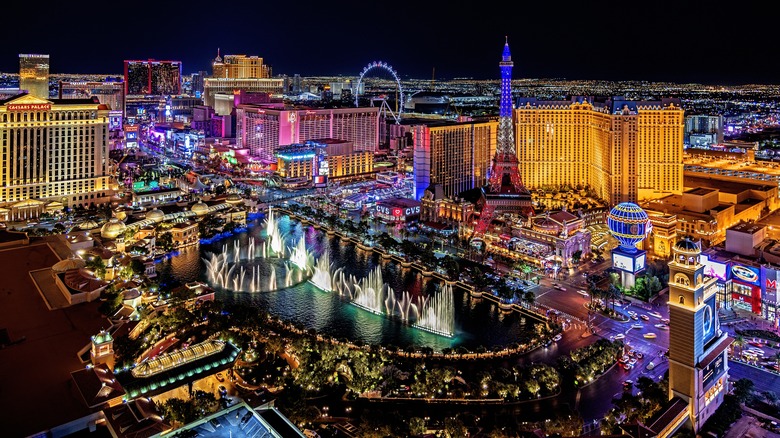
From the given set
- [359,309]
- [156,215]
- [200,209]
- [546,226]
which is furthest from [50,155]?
[546,226]

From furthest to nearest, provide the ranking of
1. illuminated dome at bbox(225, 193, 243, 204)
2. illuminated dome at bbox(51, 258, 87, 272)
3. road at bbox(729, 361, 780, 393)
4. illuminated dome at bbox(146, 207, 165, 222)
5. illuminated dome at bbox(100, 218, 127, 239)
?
illuminated dome at bbox(225, 193, 243, 204)
illuminated dome at bbox(146, 207, 165, 222)
illuminated dome at bbox(100, 218, 127, 239)
illuminated dome at bbox(51, 258, 87, 272)
road at bbox(729, 361, 780, 393)

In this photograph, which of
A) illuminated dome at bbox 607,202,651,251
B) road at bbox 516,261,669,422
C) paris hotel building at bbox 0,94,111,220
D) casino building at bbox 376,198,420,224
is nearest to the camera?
road at bbox 516,261,669,422

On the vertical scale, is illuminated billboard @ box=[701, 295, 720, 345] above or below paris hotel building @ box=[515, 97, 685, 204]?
below

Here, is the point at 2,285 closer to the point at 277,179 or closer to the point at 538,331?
the point at 538,331

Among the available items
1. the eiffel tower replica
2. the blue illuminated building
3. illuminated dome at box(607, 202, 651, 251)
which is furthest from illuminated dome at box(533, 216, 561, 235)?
the eiffel tower replica

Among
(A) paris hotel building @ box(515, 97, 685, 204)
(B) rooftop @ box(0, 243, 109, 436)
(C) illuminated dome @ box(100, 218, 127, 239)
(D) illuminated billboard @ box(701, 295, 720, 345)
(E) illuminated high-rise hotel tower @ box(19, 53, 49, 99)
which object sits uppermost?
(E) illuminated high-rise hotel tower @ box(19, 53, 49, 99)

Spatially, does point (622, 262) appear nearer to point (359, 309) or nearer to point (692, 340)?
point (692, 340)

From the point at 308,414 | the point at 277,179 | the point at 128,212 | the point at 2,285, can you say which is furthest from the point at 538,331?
the point at 277,179

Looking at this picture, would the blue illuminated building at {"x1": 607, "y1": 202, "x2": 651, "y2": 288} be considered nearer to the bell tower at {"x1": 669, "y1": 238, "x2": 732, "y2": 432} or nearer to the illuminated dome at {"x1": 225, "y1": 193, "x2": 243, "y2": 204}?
the bell tower at {"x1": 669, "y1": 238, "x2": 732, "y2": 432}
